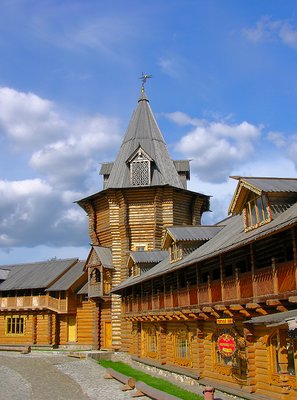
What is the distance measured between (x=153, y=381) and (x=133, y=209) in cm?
1768

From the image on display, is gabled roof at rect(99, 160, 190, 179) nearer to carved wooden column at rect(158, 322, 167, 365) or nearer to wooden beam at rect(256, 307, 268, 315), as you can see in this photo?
carved wooden column at rect(158, 322, 167, 365)

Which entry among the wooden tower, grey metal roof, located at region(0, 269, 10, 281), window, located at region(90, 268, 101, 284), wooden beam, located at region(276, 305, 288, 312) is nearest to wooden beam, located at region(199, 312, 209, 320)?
wooden beam, located at region(276, 305, 288, 312)

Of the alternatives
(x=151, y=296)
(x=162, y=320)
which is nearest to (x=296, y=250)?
(x=162, y=320)

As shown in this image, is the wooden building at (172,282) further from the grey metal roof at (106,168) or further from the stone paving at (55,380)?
the stone paving at (55,380)

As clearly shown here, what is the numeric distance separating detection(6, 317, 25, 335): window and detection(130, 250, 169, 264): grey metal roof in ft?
61.7

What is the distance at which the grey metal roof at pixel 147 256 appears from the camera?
1379 inches

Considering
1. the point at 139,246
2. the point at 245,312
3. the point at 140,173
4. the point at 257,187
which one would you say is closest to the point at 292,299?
the point at 245,312

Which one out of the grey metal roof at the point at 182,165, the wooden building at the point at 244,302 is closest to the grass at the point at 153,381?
the wooden building at the point at 244,302

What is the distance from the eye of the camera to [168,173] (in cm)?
4244

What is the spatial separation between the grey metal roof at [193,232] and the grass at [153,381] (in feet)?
24.4

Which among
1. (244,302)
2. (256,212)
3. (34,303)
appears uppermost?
(256,212)

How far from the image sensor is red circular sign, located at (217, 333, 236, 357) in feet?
61.3

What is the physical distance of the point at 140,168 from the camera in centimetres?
4131

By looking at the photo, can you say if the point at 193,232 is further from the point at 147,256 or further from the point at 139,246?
the point at 139,246
